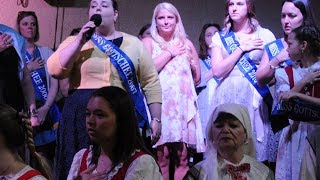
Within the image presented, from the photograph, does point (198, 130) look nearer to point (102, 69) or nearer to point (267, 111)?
point (267, 111)

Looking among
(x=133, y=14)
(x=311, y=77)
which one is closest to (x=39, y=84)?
(x=133, y=14)

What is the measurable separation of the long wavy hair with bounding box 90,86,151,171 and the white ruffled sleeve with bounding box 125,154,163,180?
4 cm

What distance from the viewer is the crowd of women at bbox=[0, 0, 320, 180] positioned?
250 centimetres

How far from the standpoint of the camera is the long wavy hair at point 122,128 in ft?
8.12

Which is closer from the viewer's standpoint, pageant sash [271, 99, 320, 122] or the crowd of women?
the crowd of women

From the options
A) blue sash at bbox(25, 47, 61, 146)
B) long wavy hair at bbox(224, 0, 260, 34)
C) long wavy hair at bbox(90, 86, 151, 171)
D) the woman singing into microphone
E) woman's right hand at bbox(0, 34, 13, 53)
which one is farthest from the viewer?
blue sash at bbox(25, 47, 61, 146)

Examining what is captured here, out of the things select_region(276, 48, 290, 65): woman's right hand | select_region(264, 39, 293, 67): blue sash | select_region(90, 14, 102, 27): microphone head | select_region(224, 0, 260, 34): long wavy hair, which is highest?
select_region(224, 0, 260, 34): long wavy hair

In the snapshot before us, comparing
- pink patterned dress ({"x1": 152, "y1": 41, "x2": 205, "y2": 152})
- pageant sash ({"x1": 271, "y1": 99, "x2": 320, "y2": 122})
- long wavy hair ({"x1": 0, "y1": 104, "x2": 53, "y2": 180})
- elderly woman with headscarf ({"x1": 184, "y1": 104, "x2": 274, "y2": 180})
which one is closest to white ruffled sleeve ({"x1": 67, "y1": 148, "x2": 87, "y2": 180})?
long wavy hair ({"x1": 0, "y1": 104, "x2": 53, "y2": 180})

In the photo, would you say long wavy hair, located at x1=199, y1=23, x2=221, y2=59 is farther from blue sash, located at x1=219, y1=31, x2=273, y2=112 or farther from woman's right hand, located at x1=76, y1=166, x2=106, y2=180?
woman's right hand, located at x1=76, y1=166, x2=106, y2=180

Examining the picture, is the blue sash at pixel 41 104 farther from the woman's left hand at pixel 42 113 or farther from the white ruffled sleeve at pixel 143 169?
the white ruffled sleeve at pixel 143 169

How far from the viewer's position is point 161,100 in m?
3.42

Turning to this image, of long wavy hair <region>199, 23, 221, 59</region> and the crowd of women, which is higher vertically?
long wavy hair <region>199, 23, 221, 59</region>

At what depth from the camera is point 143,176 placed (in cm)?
242

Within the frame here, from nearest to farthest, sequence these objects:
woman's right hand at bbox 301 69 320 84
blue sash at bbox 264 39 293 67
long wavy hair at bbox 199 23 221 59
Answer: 1. woman's right hand at bbox 301 69 320 84
2. blue sash at bbox 264 39 293 67
3. long wavy hair at bbox 199 23 221 59
